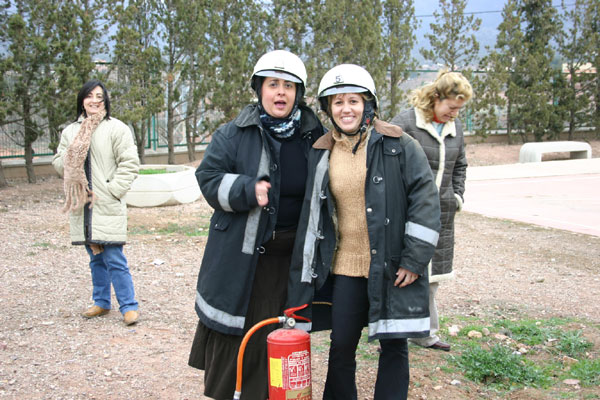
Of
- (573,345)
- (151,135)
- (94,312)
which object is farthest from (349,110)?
(151,135)

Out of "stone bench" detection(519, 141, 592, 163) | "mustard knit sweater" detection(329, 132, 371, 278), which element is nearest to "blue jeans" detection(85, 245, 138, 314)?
"mustard knit sweater" detection(329, 132, 371, 278)

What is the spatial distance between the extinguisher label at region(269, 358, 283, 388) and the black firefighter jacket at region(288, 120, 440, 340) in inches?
11.8

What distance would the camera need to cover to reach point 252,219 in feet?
9.78

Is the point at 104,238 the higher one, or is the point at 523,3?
the point at 523,3

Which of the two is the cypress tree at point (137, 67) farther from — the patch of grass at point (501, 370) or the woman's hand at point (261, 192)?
the woman's hand at point (261, 192)

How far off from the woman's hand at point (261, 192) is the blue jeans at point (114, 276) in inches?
95.7

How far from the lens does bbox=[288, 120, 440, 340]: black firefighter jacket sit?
2906 millimetres

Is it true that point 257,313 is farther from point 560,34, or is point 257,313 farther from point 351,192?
point 560,34

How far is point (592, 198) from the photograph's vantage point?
11.6 m

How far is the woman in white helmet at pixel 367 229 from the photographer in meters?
2.92

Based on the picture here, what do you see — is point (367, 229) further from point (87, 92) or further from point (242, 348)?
point (87, 92)

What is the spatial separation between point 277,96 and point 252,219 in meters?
0.62

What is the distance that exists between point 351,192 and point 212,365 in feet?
3.64

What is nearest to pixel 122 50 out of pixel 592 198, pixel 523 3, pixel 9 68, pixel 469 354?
pixel 9 68
